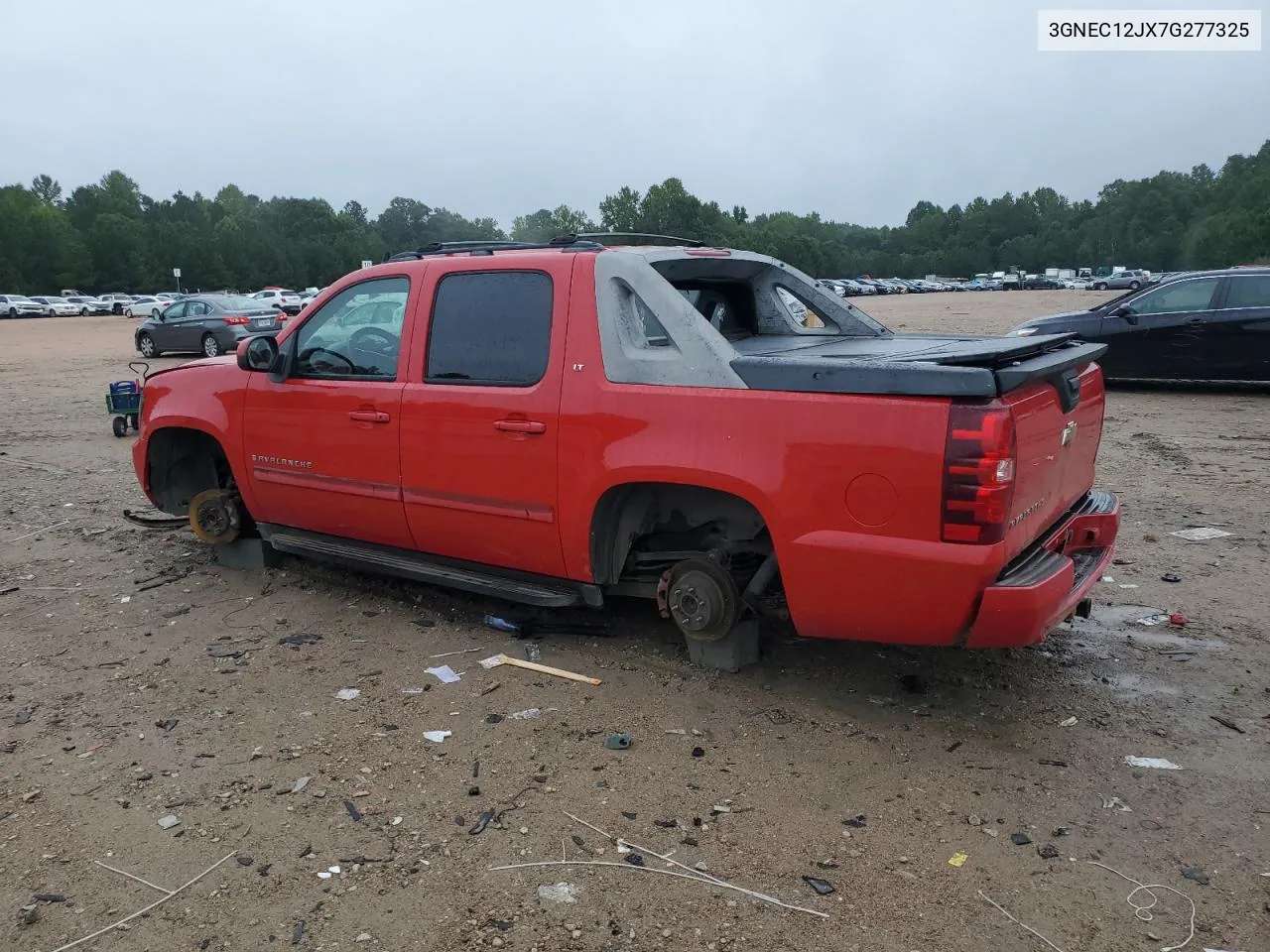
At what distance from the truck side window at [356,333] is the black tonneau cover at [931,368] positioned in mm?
1923

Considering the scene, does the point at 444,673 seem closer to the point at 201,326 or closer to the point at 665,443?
the point at 665,443

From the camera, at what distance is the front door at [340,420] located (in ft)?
15.6

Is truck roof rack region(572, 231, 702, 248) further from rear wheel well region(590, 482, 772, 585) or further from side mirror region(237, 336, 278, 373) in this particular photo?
side mirror region(237, 336, 278, 373)

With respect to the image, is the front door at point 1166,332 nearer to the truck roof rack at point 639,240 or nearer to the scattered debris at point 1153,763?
the truck roof rack at point 639,240

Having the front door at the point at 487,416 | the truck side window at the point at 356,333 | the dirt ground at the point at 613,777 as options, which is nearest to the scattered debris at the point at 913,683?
the dirt ground at the point at 613,777

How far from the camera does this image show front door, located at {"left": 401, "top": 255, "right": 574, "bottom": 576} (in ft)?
13.8

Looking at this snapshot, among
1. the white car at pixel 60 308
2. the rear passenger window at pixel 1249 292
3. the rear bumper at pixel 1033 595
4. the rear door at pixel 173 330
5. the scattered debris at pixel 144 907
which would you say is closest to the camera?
the scattered debris at pixel 144 907

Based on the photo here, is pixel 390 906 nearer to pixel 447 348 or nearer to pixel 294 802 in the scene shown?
pixel 294 802

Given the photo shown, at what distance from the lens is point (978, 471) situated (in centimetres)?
316

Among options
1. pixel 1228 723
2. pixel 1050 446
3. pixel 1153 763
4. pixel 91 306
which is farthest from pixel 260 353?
pixel 91 306

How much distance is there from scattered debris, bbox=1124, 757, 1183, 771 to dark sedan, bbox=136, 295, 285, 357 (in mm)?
20560

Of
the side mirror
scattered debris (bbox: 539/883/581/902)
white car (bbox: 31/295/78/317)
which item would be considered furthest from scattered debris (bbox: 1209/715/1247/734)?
white car (bbox: 31/295/78/317)

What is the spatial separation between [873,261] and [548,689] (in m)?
156

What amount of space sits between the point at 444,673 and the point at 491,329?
1.54 m
